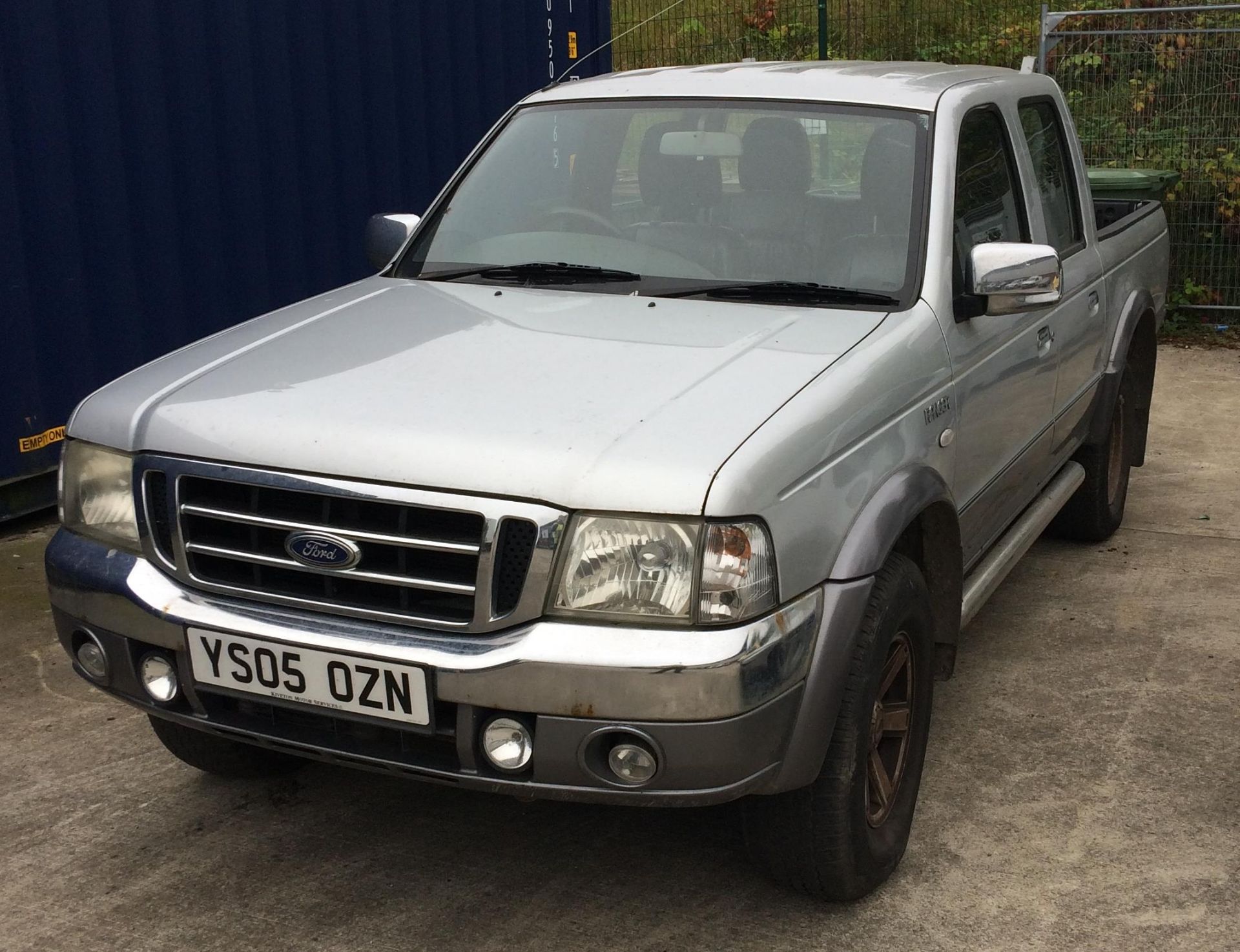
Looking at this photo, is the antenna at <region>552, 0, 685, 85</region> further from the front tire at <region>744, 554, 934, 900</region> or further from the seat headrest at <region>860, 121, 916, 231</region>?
the front tire at <region>744, 554, 934, 900</region>

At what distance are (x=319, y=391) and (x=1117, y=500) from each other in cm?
377

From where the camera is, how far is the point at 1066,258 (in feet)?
14.8

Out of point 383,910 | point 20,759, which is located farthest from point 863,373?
point 20,759

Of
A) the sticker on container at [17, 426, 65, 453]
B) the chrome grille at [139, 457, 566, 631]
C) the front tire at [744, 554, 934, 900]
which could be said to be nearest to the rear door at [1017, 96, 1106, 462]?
the front tire at [744, 554, 934, 900]

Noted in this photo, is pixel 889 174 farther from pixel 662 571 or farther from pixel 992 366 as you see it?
pixel 662 571

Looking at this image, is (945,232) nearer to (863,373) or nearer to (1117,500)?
(863,373)

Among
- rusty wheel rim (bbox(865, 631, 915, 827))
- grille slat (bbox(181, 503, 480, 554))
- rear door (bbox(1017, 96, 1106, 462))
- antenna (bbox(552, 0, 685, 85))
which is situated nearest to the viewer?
grille slat (bbox(181, 503, 480, 554))

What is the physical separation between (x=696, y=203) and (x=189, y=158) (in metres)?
3.70

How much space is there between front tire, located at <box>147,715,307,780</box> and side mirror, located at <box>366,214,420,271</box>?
1.46 meters

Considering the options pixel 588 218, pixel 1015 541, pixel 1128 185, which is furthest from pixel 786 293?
pixel 1128 185

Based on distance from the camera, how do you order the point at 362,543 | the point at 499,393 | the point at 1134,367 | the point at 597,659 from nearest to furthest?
the point at 597,659, the point at 362,543, the point at 499,393, the point at 1134,367

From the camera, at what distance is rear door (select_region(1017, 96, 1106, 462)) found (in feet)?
14.3

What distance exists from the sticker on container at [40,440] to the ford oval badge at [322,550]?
3.44 metres

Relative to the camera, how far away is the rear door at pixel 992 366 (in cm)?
347
